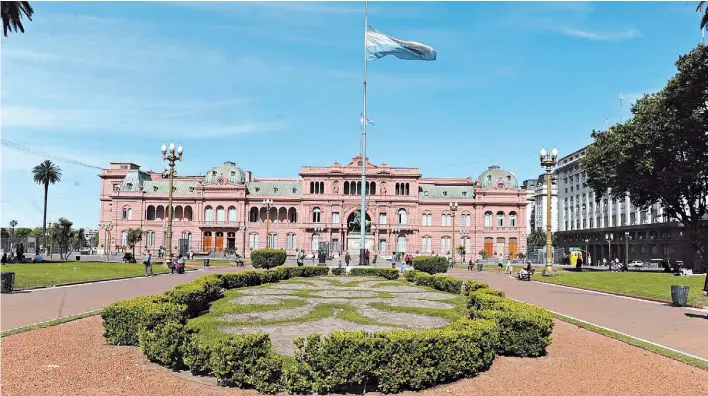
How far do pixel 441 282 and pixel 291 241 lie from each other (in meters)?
68.4

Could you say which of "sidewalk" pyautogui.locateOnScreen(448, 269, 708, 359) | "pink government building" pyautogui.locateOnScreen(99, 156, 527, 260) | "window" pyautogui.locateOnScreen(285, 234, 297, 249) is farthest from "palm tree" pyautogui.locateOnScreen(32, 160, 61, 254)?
"sidewalk" pyautogui.locateOnScreen(448, 269, 708, 359)

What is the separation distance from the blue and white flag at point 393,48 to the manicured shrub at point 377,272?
14202 mm

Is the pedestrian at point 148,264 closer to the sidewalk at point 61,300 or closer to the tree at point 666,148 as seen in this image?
the sidewalk at point 61,300

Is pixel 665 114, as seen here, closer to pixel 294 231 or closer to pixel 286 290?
pixel 286 290

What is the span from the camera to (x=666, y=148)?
42.1 m

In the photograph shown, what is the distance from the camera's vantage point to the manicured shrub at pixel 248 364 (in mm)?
9070

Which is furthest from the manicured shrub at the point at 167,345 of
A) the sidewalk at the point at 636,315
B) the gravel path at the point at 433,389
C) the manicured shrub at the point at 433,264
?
the manicured shrub at the point at 433,264

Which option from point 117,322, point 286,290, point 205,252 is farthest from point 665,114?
point 205,252

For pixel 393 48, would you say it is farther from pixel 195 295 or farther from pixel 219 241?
pixel 219 241

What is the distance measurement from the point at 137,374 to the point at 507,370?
715cm

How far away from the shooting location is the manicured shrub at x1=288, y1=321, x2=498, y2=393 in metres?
9.17

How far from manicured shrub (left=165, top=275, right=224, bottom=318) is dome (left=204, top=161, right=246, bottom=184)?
75.8 meters

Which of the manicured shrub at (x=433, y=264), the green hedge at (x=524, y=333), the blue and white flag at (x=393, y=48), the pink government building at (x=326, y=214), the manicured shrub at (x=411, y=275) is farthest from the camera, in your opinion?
the pink government building at (x=326, y=214)

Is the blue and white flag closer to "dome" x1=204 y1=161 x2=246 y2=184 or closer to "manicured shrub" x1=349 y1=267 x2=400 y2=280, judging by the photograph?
"manicured shrub" x1=349 y1=267 x2=400 y2=280
